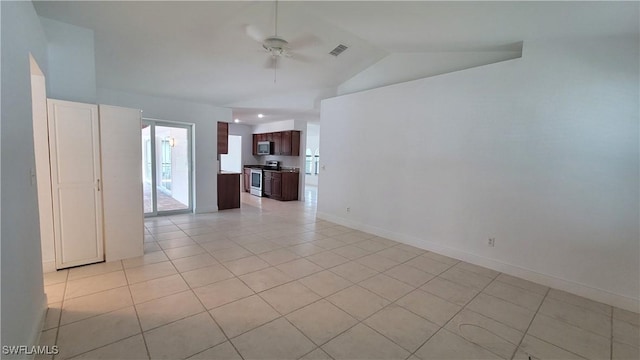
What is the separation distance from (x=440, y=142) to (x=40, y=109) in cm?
488

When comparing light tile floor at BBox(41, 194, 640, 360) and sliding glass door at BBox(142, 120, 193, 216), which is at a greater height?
sliding glass door at BBox(142, 120, 193, 216)

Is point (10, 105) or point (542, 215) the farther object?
point (542, 215)

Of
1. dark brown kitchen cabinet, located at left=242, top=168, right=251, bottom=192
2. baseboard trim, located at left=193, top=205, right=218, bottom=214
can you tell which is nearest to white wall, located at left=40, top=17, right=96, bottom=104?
baseboard trim, located at left=193, top=205, right=218, bottom=214

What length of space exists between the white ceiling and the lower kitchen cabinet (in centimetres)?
375

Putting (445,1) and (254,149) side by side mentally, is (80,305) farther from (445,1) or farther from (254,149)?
(254,149)

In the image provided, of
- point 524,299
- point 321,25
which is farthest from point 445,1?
point 524,299

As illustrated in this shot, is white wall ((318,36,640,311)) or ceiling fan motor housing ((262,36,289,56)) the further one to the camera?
→ ceiling fan motor housing ((262,36,289,56))

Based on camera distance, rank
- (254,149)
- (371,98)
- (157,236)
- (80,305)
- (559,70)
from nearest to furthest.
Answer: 1. (80,305)
2. (559,70)
3. (157,236)
4. (371,98)
5. (254,149)

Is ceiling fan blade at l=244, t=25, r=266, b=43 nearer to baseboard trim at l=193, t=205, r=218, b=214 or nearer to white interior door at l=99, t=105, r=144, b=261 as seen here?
white interior door at l=99, t=105, r=144, b=261

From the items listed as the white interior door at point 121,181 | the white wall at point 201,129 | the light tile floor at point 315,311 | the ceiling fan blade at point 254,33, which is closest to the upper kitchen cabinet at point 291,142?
the white wall at point 201,129

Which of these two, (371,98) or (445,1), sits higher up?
(445,1)

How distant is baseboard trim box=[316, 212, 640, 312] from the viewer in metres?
2.72

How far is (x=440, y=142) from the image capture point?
4027mm

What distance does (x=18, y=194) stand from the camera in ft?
5.68
